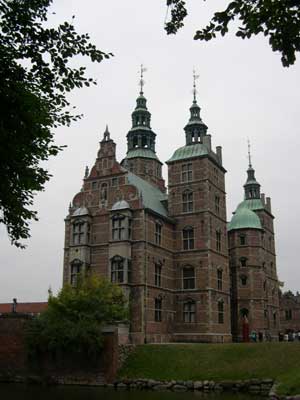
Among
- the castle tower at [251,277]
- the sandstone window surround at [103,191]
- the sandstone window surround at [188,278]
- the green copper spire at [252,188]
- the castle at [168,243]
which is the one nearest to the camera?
the castle at [168,243]

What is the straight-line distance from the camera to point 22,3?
1126cm

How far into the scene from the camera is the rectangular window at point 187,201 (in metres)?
44.3

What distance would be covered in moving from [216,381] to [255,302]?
22933 millimetres

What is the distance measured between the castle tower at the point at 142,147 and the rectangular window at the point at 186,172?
10.1m

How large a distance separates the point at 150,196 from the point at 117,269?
8.20 metres

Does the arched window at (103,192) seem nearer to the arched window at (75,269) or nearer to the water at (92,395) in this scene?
the arched window at (75,269)

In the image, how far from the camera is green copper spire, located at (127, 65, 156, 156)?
2131 inches

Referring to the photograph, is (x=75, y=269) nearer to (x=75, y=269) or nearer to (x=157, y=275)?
(x=75, y=269)

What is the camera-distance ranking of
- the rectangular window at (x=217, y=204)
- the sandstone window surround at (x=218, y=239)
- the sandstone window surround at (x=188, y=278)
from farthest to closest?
the rectangular window at (x=217, y=204) < the sandstone window surround at (x=218, y=239) < the sandstone window surround at (x=188, y=278)

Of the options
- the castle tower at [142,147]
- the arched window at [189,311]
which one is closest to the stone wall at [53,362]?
the arched window at [189,311]

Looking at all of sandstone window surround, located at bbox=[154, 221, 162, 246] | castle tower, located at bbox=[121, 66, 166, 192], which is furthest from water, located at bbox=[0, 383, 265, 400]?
castle tower, located at bbox=[121, 66, 166, 192]

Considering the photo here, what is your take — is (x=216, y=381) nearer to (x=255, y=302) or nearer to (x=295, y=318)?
(x=255, y=302)

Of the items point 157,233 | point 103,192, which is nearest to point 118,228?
point 157,233

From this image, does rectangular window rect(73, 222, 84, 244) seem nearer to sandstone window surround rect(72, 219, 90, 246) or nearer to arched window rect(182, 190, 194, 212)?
sandstone window surround rect(72, 219, 90, 246)
